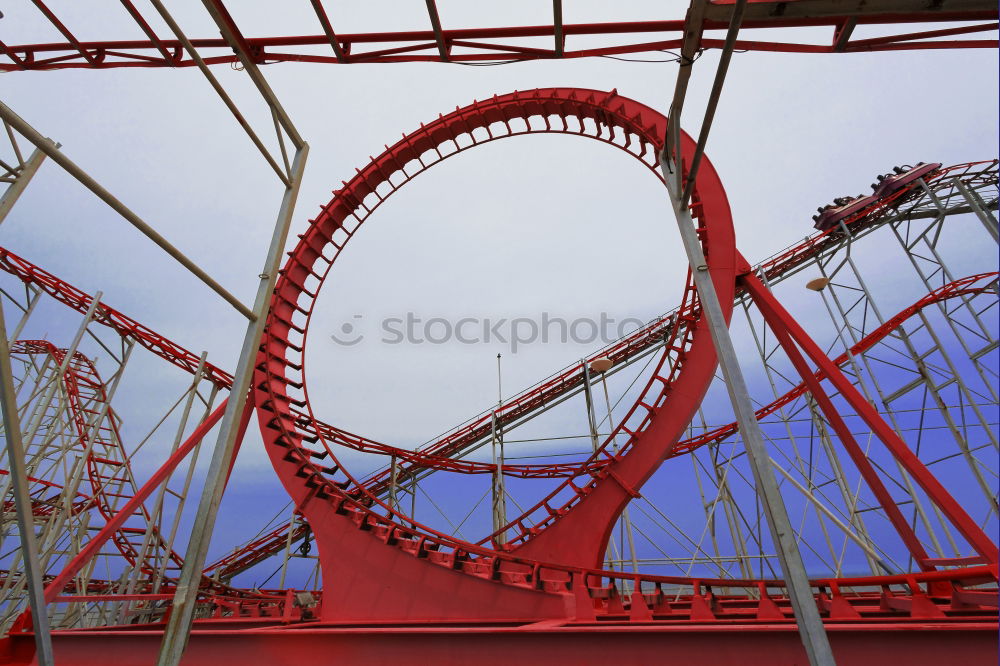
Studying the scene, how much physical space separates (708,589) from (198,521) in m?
4.84

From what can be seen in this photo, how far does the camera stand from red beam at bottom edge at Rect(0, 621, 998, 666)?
3516mm

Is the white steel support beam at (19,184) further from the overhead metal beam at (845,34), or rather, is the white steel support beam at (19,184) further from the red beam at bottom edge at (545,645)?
the overhead metal beam at (845,34)

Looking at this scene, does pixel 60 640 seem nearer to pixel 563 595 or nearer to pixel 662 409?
pixel 563 595

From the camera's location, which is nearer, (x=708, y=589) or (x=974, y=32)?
(x=974, y=32)

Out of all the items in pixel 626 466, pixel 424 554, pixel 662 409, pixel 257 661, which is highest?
pixel 662 409

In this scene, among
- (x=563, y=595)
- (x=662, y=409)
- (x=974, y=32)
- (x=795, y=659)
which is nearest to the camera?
(x=974, y=32)

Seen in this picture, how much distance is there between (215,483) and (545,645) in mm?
2963

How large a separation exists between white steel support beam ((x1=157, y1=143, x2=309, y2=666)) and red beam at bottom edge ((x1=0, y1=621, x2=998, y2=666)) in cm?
236

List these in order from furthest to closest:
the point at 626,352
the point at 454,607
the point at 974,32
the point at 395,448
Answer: the point at 626,352, the point at 395,448, the point at 454,607, the point at 974,32

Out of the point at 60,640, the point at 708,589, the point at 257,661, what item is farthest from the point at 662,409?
the point at 60,640

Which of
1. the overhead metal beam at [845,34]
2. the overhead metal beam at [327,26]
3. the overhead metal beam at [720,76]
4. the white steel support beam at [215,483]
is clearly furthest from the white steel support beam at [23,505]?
the overhead metal beam at [845,34]

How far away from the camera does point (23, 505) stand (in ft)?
6.57

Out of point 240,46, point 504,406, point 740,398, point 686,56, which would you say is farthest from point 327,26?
point 504,406

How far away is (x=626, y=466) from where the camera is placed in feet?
23.7
